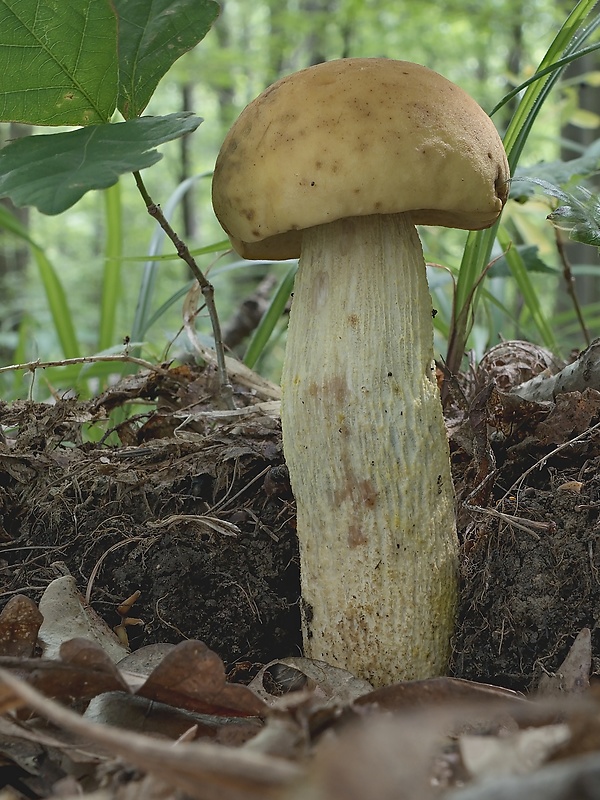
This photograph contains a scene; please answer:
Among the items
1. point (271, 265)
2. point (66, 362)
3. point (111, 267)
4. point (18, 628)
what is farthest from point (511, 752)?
point (271, 265)

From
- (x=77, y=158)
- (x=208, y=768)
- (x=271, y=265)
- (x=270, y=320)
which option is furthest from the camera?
(x=271, y=265)

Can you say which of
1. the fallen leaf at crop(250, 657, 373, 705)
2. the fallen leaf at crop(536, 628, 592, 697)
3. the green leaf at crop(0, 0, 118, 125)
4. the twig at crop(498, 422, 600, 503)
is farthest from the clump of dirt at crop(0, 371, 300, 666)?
the green leaf at crop(0, 0, 118, 125)

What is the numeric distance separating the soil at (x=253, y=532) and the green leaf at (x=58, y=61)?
2.70 ft

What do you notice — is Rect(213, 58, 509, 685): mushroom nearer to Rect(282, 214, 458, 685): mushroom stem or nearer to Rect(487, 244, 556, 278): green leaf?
Rect(282, 214, 458, 685): mushroom stem

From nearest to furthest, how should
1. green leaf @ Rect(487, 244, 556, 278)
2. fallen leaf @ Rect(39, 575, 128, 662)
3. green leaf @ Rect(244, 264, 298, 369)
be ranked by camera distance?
1. fallen leaf @ Rect(39, 575, 128, 662)
2. green leaf @ Rect(244, 264, 298, 369)
3. green leaf @ Rect(487, 244, 556, 278)

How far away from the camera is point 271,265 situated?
848cm

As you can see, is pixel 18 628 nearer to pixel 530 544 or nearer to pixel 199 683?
pixel 199 683

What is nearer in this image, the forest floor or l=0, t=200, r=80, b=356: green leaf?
the forest floor

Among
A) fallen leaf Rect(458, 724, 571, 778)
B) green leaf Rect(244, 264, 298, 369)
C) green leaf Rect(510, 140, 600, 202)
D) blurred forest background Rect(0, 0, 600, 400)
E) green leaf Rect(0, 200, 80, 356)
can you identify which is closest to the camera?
fallen leaf Rect(458, 724, 571, 778)

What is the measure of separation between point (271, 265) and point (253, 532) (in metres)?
7.02

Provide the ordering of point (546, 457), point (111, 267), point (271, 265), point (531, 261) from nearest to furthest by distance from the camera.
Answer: point (546, 457)
point (531, 261)
point (111, 267)
point (271, 265)

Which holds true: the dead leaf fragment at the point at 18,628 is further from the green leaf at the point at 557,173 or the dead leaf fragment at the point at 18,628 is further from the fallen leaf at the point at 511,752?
the green leaf at the point at 557,173

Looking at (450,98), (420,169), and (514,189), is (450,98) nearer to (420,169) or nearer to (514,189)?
(420,169)

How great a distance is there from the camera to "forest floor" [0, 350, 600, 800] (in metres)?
0.99
